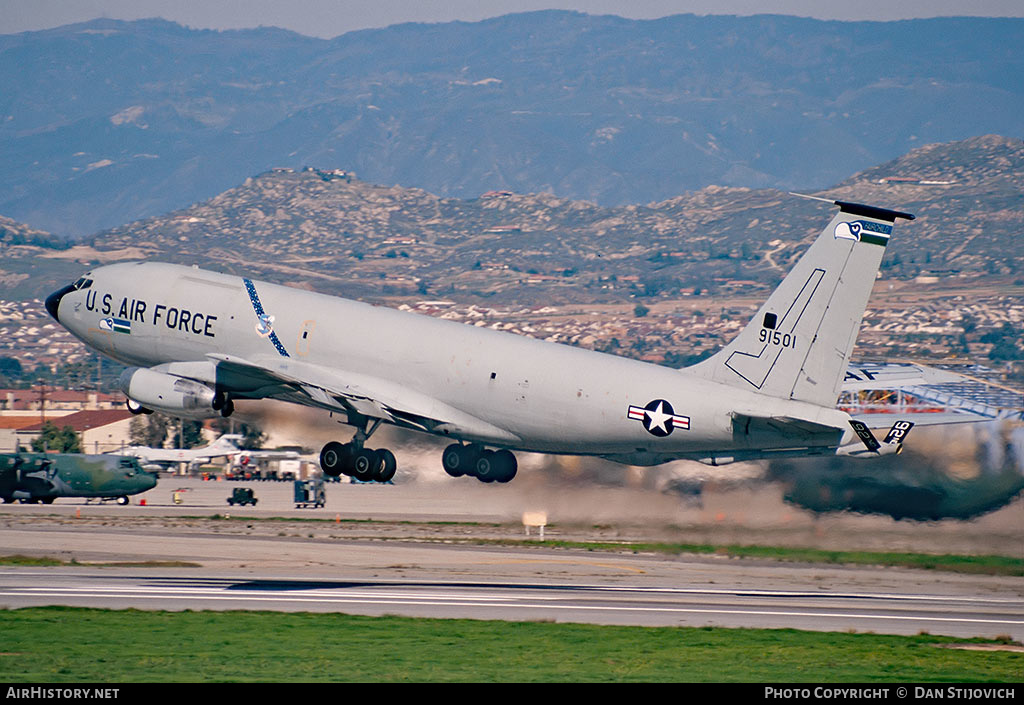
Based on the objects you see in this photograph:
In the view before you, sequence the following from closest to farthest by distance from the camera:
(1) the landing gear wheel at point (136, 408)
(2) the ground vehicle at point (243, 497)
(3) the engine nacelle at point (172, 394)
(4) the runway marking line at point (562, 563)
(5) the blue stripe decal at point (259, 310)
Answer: (3) the engine nacelle at point (172, 394), (5) the blue stripe decal at point (259, 310), (1) the landing gear wheel at point (136, 408), (4) the runway marking line at point (562, 563), (2) the ground vehicle at point (243, 497)

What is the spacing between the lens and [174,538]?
80.8m

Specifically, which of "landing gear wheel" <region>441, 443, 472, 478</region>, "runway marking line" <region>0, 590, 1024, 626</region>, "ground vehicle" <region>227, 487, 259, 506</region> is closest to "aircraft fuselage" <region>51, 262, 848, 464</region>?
"landing gear wheel" <region>441, 443, 472, 478</region>

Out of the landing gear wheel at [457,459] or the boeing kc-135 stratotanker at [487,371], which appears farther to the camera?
the landing gear wheel at [457,459]

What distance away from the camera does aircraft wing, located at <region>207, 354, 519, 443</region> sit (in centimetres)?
5125

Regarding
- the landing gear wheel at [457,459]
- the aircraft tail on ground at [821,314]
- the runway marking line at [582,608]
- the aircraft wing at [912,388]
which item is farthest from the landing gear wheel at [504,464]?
the aircraft wing at [912,388]

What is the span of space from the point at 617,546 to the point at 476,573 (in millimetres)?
18679

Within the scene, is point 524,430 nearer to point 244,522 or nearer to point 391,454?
point 391,454

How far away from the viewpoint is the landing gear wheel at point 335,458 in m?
53.1

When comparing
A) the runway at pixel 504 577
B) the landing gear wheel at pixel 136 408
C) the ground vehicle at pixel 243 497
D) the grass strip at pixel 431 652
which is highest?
the landing gear wheel at pixel 136 408

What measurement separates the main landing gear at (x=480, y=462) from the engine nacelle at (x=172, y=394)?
31.3ft

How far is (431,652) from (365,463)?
50.4ft

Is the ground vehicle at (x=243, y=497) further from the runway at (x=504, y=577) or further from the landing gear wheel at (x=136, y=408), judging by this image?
the landing gear wheel at (x=136, y=408)

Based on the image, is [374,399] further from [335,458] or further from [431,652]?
[431,652]
